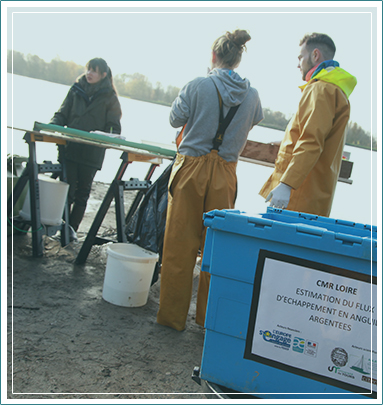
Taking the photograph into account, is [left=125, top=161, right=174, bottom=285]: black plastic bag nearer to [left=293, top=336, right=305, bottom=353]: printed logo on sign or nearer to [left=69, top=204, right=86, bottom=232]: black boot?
[left=69, top=204, right=86, bottom=232]: black boot

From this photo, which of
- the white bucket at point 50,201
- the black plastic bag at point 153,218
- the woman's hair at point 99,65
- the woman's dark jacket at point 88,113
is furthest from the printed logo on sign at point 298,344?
the woman's hair at point 99,65

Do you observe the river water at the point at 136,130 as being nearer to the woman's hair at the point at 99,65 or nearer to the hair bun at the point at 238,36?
the woman's hair at the point at 99,65

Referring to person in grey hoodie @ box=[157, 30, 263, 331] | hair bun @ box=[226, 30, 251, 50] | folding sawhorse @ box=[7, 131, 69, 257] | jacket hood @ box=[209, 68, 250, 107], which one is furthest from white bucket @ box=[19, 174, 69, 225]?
hair bun @ box=[226, 30, 251, 50]

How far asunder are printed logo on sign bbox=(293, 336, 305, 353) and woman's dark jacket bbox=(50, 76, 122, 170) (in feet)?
10.3

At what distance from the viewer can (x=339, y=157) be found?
82.1 inches

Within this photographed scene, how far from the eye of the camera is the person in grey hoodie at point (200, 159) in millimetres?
2301

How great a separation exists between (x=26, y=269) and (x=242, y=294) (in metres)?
2.53

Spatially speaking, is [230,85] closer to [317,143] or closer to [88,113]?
[317,143]

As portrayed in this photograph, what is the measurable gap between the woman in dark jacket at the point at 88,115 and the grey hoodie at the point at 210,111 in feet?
5.00

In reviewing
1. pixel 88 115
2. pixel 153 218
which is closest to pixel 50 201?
pixel 88 115

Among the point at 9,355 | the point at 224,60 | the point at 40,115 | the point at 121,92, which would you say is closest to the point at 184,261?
the point at 9,355

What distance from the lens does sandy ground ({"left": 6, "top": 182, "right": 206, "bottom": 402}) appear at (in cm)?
180

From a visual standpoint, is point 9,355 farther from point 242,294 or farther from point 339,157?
point 339,157

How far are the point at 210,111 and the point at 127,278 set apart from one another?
1.19 metres
